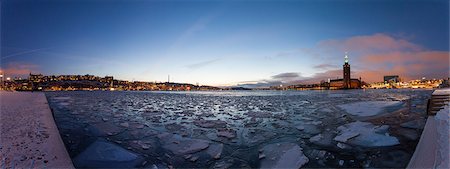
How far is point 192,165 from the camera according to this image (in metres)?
5.06

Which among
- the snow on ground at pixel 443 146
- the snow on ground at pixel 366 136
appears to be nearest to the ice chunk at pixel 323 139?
the snow on ground at pixel 366 136

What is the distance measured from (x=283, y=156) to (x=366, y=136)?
3.21 m

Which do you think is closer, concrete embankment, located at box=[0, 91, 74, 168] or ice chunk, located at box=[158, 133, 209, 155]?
concrete embankment, located at box=[0, 91, 74, 168]

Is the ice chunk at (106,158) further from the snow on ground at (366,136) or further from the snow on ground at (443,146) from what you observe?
the snow on ground at (443,146)

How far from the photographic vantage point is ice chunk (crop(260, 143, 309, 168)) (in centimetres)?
494

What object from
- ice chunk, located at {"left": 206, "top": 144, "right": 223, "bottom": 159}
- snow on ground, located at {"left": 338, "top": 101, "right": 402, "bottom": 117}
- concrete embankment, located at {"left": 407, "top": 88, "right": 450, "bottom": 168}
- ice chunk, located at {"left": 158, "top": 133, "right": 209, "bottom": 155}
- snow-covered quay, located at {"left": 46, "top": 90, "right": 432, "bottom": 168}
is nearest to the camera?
concrete embankment, located at {"left": 407, "top": 88, "right": 450, "bottom": 168}

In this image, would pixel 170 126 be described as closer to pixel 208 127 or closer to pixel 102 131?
pixel 208 127

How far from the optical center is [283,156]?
540cm

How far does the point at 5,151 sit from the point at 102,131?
3.03 metres

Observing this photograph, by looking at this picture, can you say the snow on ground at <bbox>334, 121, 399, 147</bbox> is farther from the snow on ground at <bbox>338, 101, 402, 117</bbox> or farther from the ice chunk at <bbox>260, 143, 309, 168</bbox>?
the snow on ground at <bbox>338, 101, 402, 117</bbox>

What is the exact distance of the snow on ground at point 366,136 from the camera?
243 inches

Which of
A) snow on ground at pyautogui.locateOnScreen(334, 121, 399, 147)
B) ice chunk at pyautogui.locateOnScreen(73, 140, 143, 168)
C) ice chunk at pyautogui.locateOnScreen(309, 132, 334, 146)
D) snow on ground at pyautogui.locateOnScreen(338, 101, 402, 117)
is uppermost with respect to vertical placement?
snow on ground at pyautogui.locateOnScreen(338, 101, 402, 117)

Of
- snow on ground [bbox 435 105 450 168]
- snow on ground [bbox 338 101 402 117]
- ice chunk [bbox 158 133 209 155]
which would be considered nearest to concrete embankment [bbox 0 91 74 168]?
ice chunk [bbox 158 133 209 155]

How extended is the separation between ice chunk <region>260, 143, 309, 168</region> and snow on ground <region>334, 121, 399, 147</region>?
5.99ft
